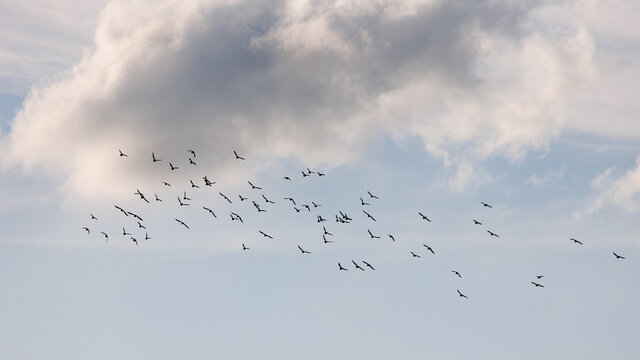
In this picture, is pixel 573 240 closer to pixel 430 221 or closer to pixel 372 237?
pixel 430 221

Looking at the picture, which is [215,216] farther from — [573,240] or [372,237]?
[573,240]

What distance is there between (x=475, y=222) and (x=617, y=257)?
3851cm

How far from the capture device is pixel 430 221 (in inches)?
7756

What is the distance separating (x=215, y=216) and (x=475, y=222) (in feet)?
229

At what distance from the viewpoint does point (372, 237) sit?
199 meters

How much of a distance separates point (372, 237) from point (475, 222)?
2809cm

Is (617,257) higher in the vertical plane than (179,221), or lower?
lower

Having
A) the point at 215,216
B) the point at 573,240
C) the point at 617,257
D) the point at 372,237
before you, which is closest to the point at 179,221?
the point at 215,216

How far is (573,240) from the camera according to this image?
190625 millimetres

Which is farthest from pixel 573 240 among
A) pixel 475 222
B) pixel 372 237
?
pixel 372 237

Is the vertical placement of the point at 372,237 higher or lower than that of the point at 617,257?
higher

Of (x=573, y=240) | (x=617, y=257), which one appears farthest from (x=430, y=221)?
(x=617, y=257)

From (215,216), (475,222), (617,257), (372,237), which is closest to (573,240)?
(617,257)

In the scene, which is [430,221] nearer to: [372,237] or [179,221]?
[372,237]
